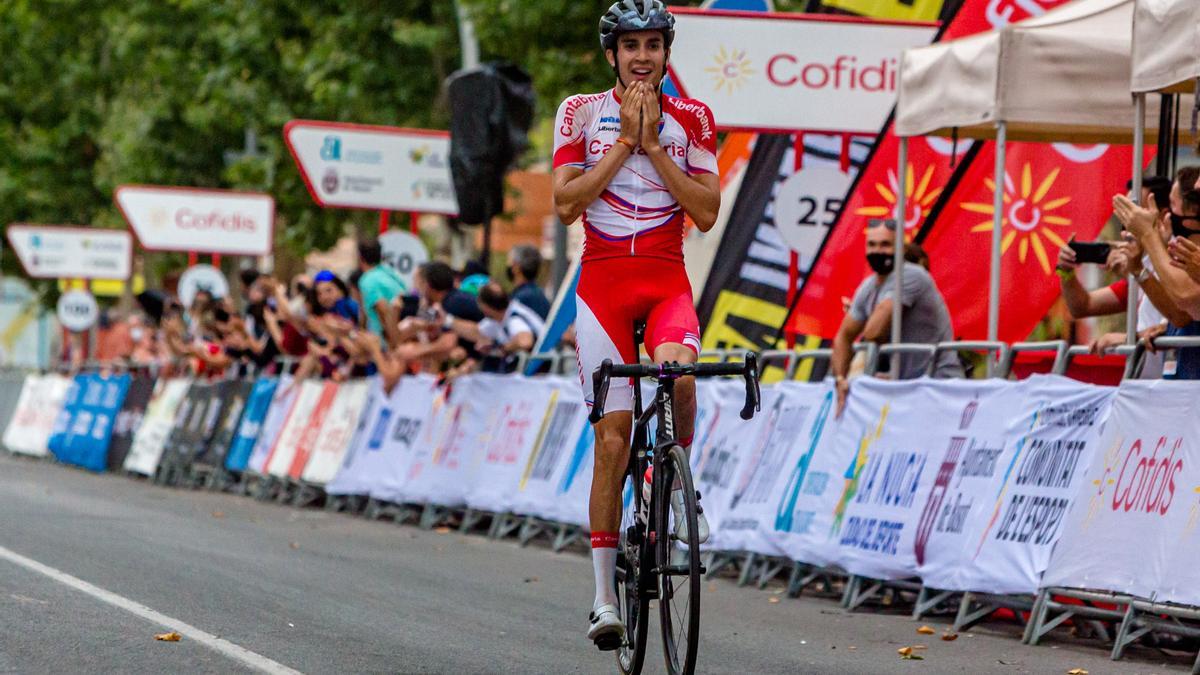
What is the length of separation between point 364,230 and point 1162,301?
27.5 metres

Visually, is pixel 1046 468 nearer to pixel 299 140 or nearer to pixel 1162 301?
pixel 1162 301

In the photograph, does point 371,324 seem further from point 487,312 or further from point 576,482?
point 576,482

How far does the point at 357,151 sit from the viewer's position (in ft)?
80.1

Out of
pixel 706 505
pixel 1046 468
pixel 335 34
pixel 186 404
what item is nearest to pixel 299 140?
pixel 186 404

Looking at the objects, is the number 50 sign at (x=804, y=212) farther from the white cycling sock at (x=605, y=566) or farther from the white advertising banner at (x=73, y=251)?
the white advertising banner at (x=73, y=251)

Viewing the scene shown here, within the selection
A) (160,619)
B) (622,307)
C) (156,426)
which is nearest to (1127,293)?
(622,307)

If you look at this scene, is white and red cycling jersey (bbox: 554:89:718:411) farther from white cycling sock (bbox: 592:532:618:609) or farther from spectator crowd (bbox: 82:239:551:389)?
spectator crowd (bbox: 82:239:551:389)

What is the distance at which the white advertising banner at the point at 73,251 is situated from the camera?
144 ft

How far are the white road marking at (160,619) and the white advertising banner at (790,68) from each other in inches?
258

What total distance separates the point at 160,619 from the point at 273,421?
42.2 ft

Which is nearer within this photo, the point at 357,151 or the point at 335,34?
the point at 357,151

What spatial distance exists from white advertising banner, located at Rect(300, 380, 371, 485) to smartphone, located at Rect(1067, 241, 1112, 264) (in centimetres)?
990

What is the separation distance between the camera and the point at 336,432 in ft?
66.2

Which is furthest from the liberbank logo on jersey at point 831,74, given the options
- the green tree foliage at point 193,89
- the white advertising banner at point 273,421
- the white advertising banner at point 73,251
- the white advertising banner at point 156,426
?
the white advertising banner at point 73,251
